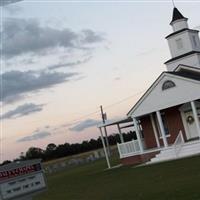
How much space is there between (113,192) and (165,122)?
59.4 ft

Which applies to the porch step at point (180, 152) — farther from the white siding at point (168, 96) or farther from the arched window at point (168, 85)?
the arched window at point (168, 85)

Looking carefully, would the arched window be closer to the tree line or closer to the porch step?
the porch step

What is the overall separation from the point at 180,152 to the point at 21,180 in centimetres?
2537

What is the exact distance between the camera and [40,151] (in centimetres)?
11681

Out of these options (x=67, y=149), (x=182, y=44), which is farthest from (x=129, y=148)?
(x=67, y=149)

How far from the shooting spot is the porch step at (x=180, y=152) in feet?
102

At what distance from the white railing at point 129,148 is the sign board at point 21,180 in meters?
28.9

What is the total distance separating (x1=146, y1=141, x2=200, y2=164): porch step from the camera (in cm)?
3122

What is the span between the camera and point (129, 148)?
1474 inches

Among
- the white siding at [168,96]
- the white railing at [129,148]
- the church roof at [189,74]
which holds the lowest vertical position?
the white railing at [129,148]

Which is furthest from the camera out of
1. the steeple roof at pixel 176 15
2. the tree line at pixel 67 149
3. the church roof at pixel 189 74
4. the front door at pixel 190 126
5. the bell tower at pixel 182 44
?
the tree line at pixel 67 149

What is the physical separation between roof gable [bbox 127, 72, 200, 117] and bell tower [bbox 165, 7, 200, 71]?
22.5ft

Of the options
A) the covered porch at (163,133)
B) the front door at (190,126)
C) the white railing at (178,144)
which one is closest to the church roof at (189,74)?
the covered porch at (163,133)

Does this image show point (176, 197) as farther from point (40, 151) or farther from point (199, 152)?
point (40, 151)
